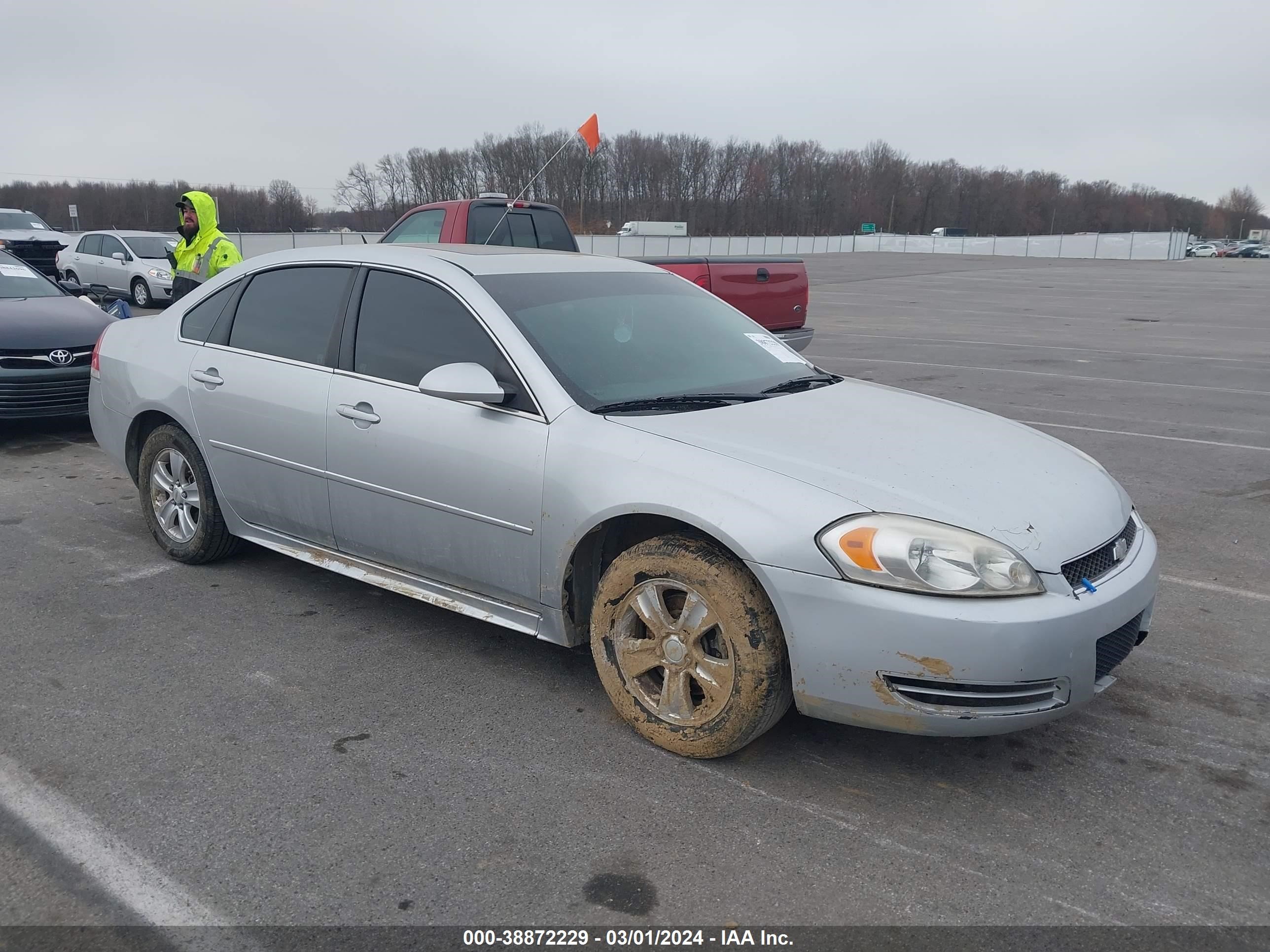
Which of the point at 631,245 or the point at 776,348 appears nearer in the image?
the point at 776,348

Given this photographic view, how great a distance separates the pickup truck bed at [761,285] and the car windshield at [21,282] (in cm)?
541

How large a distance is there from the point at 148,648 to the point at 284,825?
159 cm

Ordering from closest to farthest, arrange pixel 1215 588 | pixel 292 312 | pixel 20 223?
pixel 292 312
pixel 1215 588
pixel 20 223

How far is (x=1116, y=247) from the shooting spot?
6650 cm

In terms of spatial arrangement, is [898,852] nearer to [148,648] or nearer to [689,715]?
[689,715]

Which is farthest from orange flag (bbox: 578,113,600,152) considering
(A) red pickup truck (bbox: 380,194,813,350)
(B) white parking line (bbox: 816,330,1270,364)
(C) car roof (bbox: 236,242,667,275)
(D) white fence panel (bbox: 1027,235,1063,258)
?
(D) white fence panel (bbox: 1027,235,1063,258)

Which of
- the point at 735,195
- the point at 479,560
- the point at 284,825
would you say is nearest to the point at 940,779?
the point at 479,560

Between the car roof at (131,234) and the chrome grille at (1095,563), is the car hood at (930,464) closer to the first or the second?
the chrome grille at (1095,563)

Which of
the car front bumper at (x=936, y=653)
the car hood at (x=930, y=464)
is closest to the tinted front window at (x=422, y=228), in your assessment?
the car hood at (x=930, y=464)

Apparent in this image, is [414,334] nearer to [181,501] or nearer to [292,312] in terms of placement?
[292,312]

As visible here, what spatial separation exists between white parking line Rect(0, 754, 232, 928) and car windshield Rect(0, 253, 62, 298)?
23.1ft

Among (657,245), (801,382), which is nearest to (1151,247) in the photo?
(657,245)

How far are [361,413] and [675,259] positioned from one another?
5598 millimetres

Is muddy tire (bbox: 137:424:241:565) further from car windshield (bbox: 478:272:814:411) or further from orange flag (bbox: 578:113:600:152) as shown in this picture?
orange flag (bbox: 578:113:600:152)
